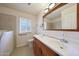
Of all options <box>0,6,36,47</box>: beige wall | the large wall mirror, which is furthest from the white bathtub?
the large wall mirror

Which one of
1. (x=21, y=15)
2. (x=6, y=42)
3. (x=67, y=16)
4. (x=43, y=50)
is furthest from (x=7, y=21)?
(x=67, y=16)

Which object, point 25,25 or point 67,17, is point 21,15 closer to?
point 25,25

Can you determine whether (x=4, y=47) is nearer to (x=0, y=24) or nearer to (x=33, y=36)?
(x=0, y=24)

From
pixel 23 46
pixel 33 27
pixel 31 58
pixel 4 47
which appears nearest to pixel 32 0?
pixel 31 58

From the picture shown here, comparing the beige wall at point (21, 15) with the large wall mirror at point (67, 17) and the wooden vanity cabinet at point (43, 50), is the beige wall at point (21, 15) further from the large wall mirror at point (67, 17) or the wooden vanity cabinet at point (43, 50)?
→ the large wall mirror at point (67, 17)

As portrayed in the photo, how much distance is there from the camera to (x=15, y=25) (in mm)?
2510

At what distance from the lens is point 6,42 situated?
257 centimetres

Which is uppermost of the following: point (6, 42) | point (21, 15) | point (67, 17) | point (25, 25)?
point (21, 15)

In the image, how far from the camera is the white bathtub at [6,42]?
2.33 metres

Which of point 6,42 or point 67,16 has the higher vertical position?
point 67,16

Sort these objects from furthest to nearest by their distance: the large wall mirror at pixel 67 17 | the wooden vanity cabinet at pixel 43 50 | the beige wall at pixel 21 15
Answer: the beige wall at pixel 21 15
the large wall mirror at pixel 67 17
the wooden vanity cabinet at pixel 43 50

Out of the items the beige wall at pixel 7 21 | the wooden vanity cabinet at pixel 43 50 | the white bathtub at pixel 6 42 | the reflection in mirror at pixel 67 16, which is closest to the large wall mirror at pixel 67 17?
the reflection in mirror at pixel 67 16

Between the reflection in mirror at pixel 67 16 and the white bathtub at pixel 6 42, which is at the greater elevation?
the reflection in mirror at pixel 67 16

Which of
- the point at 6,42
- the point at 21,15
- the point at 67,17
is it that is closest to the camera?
the point at 67,17
